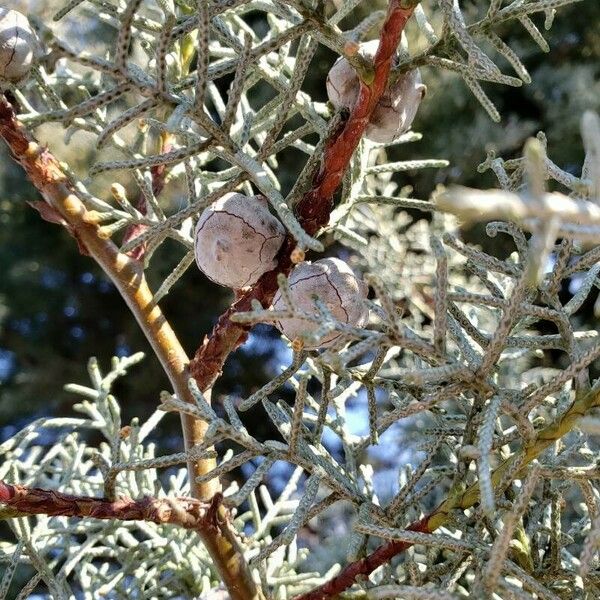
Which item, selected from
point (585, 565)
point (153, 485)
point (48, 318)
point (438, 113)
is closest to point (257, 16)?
point (438, 113)

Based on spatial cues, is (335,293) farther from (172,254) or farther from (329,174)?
(172,254)

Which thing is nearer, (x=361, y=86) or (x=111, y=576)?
(x=361, y=86)

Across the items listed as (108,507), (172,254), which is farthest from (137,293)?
(172,254)

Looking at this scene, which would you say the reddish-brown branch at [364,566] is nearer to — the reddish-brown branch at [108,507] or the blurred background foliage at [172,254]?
the reddish-brown branch at [108,507]

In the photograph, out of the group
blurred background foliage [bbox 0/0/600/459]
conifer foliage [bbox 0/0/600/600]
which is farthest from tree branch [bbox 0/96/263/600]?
blurred background foliage [bbox 0/0/600/459]

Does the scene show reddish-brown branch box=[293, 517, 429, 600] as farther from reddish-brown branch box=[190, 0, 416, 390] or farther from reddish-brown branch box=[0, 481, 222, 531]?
reddish-brown branch box=[190, 0, 416, 390]

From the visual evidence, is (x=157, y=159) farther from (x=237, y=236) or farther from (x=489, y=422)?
(x=489, y=422)
